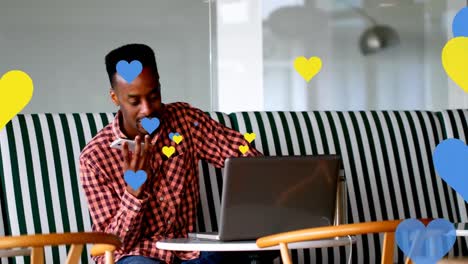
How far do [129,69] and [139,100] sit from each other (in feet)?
0.44

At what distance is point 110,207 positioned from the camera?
109 inches

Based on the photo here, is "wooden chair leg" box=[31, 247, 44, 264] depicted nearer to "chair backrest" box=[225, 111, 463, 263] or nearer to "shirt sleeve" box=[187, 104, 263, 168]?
"shirt sleeve" box=[187, 104, 263, 168]

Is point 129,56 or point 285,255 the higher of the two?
point 129,56

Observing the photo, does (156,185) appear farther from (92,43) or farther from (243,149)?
(92,43)

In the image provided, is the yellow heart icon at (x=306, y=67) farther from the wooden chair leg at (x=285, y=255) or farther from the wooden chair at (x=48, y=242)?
the wooden chair at (x=48, y=242)

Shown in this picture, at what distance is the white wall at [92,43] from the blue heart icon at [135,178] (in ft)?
6.51

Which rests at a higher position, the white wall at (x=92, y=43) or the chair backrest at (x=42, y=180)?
the white wall at (x=92, y=43)

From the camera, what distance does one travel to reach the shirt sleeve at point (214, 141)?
306 cm

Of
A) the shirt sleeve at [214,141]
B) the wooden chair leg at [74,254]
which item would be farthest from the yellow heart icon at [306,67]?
the wooden chair leg at [74,254]

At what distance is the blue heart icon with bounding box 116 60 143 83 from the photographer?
2.88m

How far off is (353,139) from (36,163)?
1.12m

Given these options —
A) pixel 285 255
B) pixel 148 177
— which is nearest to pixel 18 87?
pixel 148 177

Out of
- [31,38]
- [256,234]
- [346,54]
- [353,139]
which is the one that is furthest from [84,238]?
[346,54]

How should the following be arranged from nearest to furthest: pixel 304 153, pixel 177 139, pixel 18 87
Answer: pixel 177 139, pixel 304 153, pixel 18 87
